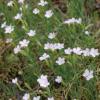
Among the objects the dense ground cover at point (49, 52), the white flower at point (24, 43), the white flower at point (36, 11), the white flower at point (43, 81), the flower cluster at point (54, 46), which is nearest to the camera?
the white flower at point (43, 81)

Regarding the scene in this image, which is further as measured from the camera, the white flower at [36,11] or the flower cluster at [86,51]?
the white flower at [36,11]

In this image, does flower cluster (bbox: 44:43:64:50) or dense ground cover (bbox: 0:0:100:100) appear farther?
flower cluster (bbox: 44:43:64:50)

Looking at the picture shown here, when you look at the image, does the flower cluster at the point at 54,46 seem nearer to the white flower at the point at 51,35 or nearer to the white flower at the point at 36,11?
the white flower at the point at 51,35

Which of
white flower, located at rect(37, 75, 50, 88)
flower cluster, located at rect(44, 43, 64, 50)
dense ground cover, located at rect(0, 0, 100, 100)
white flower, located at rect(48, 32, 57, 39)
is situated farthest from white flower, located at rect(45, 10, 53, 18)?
white flower, located at rect(37, 75, 50, 88)

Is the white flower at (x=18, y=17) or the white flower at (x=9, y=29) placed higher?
the white flower at (x=18, y=17)

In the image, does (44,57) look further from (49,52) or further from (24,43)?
(24,43)

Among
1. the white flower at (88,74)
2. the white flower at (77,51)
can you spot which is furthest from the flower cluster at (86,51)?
the white flower at (88,74)

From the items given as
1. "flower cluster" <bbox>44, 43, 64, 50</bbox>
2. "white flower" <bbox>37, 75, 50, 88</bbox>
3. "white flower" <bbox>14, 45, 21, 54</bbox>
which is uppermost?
"white flower" <bbox>14, 45, 21, 54</bbox>

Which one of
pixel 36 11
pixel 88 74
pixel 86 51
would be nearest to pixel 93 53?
pixel 86 51

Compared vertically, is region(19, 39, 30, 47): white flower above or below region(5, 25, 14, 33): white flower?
below

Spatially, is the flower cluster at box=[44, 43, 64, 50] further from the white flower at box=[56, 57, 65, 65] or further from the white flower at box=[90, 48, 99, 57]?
Answer: the white flower at box=[90, 48, 99, 57]
